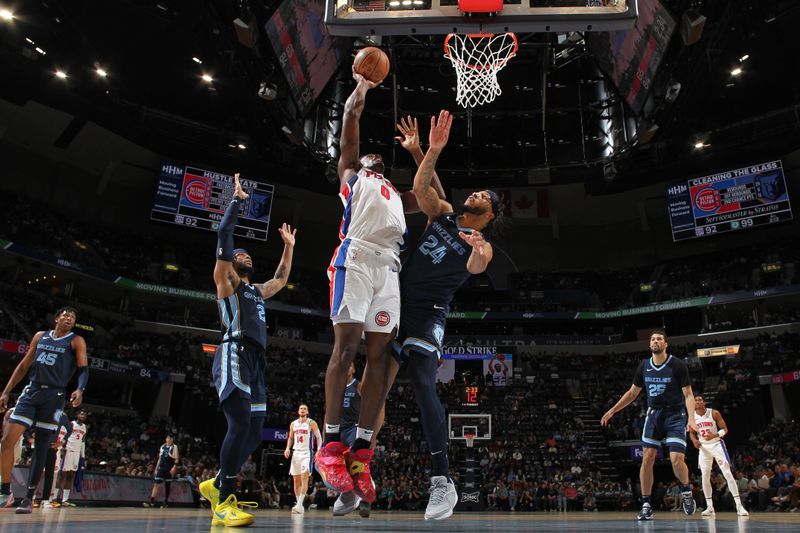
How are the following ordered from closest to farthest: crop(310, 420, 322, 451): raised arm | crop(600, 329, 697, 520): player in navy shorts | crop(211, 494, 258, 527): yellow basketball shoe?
crop(211, 494, 258, 527): yellow basketball shoe, crop(600, 329, 697, 520): player in navy shorts, crop(310, 420, 322, 451): raised arm

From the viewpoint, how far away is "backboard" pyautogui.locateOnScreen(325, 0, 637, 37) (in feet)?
23.4

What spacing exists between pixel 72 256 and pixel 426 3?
23553 millimetres

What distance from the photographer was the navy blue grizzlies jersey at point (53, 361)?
652cm

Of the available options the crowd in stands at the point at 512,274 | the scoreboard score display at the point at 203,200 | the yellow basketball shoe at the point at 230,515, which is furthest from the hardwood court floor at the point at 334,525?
the crowd in stands at the point at 512,274

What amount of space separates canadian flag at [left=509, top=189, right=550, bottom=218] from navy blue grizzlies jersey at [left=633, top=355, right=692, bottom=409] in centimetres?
2391

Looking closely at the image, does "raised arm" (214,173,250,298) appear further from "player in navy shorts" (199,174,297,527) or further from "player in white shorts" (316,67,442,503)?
"player in white shorts" (316,67,442,503)

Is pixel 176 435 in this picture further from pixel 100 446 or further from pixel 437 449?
pixel 437 449

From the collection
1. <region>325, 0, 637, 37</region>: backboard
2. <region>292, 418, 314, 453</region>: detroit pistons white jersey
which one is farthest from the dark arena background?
<region>325, 0, 637, 37</region>: backboard

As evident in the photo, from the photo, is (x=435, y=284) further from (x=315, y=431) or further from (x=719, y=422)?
(x=719, y=422)

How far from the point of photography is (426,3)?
757 cm

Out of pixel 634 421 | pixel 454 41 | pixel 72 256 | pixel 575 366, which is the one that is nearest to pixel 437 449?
pixel 454 41

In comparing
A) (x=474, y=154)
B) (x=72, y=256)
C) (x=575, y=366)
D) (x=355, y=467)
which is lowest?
(x=355, y=467)

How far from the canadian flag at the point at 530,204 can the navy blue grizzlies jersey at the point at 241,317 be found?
27712 mm

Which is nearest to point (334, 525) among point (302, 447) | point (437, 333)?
point (437, 333)
